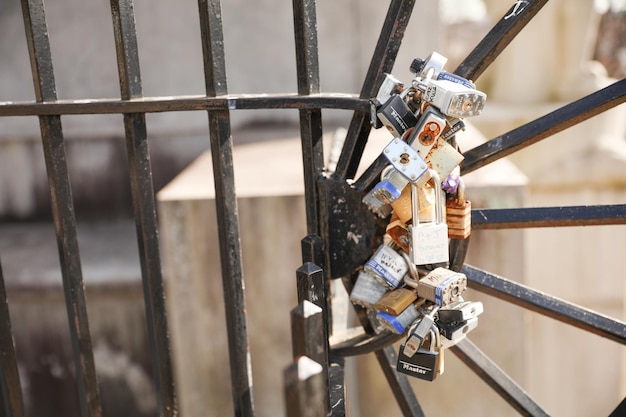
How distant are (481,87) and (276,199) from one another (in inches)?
167

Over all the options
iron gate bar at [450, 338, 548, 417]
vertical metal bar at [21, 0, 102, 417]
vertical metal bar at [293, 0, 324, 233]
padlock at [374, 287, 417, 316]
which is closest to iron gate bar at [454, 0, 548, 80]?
vertical metal bar at [293, 0, 324, 233]

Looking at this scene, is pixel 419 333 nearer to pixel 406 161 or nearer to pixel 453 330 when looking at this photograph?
pixel 453 330

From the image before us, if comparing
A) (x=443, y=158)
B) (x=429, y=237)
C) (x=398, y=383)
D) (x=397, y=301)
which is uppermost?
(x=443, y=158)

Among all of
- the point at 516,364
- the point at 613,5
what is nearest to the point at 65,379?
the point at 516,364

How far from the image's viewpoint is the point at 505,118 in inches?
172

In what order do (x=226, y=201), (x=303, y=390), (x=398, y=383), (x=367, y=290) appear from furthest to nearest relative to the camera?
1. (x=398, y=383)
2. (x=226, y=201)
3. (x=367, y=290)
4. (x=303, y=390)

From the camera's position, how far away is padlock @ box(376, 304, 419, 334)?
103 centimetres

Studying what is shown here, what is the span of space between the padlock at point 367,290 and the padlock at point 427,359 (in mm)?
102

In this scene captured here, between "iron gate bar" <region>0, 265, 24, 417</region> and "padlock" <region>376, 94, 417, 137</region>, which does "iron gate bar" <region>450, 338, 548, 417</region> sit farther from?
"iron gate bar" <region>0, 265, 24, 417</region>

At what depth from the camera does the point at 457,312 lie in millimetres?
981

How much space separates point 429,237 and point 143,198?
55 centimetres

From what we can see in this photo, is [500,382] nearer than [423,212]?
No

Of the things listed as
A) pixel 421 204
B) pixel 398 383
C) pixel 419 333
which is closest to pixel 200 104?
pixel 421 204

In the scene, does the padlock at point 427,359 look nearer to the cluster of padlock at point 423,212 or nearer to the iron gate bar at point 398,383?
the cluster of padlock at point 423,212
